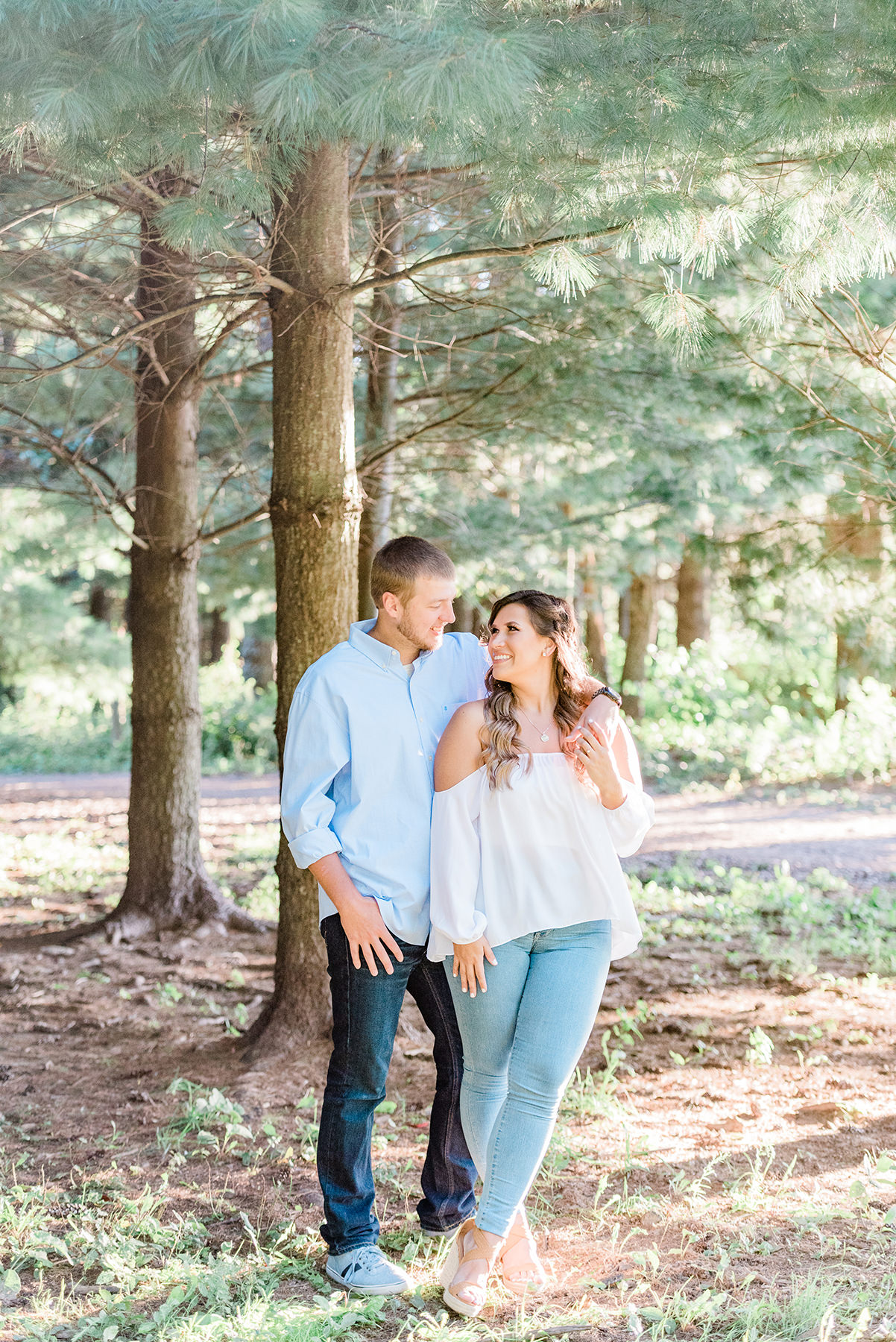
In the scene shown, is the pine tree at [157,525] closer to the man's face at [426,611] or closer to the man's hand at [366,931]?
the man's face at [426,611]

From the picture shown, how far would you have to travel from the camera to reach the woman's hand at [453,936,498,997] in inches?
112

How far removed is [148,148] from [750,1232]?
3.76 metres

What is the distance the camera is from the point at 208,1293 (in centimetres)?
287

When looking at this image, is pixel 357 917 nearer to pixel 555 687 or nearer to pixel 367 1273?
pixel 555 687

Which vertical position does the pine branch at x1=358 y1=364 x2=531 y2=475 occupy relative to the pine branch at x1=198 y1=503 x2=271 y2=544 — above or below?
above

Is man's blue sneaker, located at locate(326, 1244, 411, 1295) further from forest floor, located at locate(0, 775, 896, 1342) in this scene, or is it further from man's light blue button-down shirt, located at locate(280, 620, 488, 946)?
man's light blue button-down shirt, located at locate(280, 620, 488, 946)

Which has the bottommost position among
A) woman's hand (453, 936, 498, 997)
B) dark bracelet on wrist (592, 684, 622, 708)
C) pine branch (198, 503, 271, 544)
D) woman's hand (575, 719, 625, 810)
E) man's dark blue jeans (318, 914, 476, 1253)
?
man's dark blue jeans (318, 914, 476, 1253)

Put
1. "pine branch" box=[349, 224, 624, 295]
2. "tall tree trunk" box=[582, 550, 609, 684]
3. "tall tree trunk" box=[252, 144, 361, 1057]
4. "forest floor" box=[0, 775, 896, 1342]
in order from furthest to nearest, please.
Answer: "tall tree trunk" box=[582, 550, 609, 684] < "tall tree trunk" box=[252, 144, 361, 1057] < "pine branch" box=[349, 224, 624, 295] < "forest floor" box=[0, 775, 896, 1342]

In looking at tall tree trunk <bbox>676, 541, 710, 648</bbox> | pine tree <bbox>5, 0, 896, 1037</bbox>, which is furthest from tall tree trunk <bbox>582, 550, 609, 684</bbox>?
pine tree <bbox>5, 0, 896, 1037</bbox>

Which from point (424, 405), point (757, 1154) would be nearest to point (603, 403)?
point (424, 405)

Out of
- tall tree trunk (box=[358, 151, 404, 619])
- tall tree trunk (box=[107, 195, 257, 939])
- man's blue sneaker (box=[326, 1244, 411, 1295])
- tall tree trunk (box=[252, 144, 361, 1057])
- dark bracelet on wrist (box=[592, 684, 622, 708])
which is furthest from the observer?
tall tree trunk (box=[107, 195, 257, 939])

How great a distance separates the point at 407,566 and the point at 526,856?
834 millimetres

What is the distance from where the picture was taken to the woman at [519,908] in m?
2.85

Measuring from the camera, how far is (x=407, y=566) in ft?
9.93
